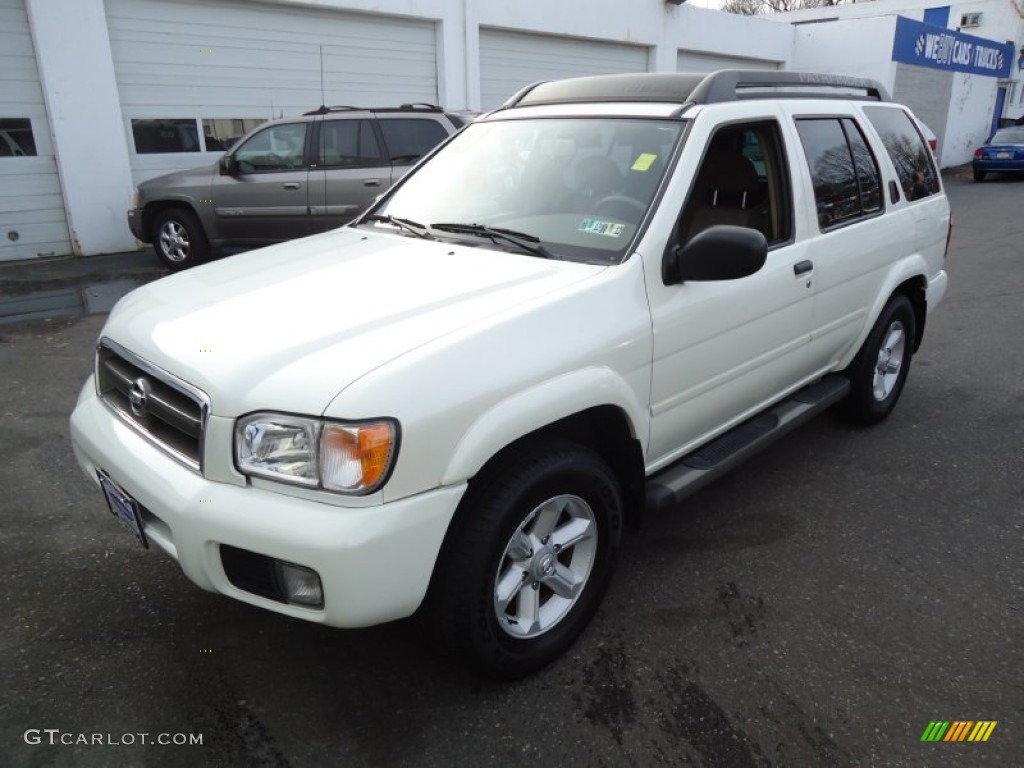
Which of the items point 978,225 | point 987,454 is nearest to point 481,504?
point 987,454

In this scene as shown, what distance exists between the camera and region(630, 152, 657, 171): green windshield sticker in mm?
2936

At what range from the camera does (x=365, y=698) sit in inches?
97.1

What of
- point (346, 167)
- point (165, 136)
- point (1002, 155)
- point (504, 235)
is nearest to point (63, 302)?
point (346, 167)

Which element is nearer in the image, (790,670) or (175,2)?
(790,670)

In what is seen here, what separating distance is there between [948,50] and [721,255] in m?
28.4

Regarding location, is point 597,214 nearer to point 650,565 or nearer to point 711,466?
point 711,466

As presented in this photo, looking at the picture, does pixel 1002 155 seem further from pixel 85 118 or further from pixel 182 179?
Answer: pixel 85 118

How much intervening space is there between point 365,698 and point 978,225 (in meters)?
14.5

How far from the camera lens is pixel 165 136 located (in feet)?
34.6

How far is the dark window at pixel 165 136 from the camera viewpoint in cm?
1033

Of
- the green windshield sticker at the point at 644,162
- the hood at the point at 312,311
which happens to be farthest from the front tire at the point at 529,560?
the green windshield sticker at the point at 644,162

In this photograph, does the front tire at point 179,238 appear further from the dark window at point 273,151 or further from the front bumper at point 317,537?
the front bumper at point 317,537

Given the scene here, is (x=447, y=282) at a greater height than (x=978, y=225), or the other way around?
Answer: (x=447, y=282)

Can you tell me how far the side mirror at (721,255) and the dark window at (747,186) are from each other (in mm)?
555
